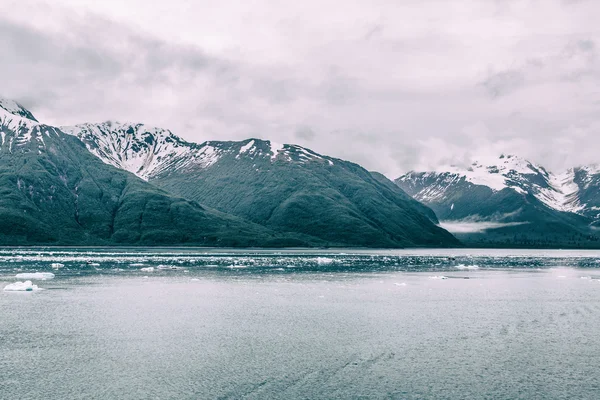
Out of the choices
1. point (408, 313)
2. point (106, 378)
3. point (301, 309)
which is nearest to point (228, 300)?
point (301, 309)

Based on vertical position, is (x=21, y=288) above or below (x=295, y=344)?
above

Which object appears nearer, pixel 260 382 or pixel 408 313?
pixel 260 382

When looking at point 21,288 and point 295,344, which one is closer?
point 295,344

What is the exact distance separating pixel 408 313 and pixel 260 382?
34261 millimetres

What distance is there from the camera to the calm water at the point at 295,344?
1409 inches

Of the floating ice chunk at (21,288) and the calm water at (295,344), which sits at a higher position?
the floating ice chunk at (21,288)

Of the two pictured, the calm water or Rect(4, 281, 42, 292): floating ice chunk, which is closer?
the calm water

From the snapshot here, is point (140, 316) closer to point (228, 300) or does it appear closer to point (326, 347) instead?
point (228, 300)

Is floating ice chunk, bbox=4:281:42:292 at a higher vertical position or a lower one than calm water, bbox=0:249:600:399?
higher

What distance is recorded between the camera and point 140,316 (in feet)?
207

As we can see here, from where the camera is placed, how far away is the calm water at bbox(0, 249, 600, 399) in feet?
117

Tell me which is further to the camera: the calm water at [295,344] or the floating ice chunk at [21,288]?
the floating ice chunk at [21,288]

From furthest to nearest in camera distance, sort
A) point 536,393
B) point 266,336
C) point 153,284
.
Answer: point 153,284 < point 266,336 < point 536,393

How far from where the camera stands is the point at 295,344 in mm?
48688
